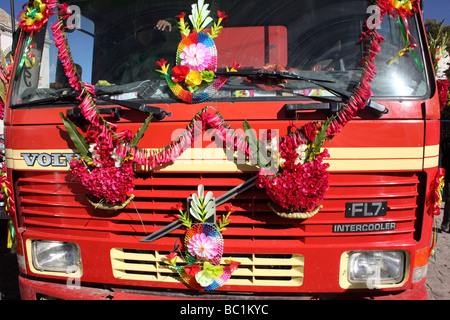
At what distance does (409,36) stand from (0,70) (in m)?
3.21

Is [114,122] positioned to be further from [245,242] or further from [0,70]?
[0,70]

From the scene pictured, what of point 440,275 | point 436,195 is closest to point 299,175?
point 436,195

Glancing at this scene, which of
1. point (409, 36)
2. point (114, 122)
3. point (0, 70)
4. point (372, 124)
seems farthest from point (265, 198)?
point (0, 70)

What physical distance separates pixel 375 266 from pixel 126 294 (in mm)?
1691

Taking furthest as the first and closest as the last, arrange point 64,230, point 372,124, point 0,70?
point 0,70, point 64,230, point 372,124

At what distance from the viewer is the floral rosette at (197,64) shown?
7.33ft

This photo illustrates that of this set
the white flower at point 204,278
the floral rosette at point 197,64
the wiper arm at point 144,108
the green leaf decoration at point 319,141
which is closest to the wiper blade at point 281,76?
the floral rosette at point 197,64

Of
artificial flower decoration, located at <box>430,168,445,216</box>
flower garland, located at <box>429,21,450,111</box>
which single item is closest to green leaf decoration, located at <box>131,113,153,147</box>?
artificial flower decoration, located at <box>430,168,445,216</box>

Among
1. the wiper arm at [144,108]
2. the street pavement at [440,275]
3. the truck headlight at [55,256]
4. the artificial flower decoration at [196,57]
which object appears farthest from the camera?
the street pavement at [440,275]

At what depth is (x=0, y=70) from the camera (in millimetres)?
2971

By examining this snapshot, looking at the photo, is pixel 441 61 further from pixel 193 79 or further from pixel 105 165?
pixel 105 165

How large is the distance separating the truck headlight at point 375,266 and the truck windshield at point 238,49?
1022mm

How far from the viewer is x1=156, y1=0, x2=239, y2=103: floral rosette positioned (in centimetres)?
223

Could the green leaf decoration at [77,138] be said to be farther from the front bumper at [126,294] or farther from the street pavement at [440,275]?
the street pavement at [440,275]
